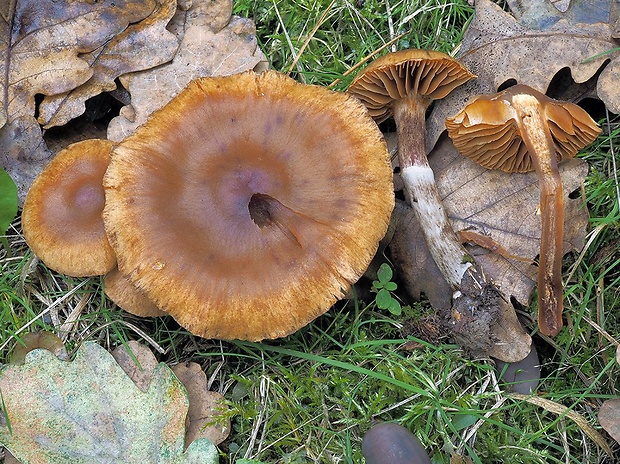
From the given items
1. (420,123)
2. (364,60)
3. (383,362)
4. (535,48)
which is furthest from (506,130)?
(383,362)

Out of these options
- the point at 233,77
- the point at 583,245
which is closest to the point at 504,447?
the point at 583,245

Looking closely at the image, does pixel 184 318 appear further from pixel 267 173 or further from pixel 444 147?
pixel 444 147

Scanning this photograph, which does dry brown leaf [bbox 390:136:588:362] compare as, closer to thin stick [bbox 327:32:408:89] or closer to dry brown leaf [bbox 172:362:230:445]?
thin stick [bbox 327:32:408:89]

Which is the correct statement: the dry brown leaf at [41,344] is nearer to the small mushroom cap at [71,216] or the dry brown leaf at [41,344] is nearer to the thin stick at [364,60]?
the small mushroom cap at [71,216]

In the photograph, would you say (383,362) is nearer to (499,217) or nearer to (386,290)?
(386,290)

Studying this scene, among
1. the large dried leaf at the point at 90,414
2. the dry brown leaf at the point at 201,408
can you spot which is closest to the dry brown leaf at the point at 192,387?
the dry brown leaf at the point at 201,408

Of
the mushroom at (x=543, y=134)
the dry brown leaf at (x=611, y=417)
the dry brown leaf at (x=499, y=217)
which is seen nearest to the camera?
the dry brown leaf at (x=611, y=417)
